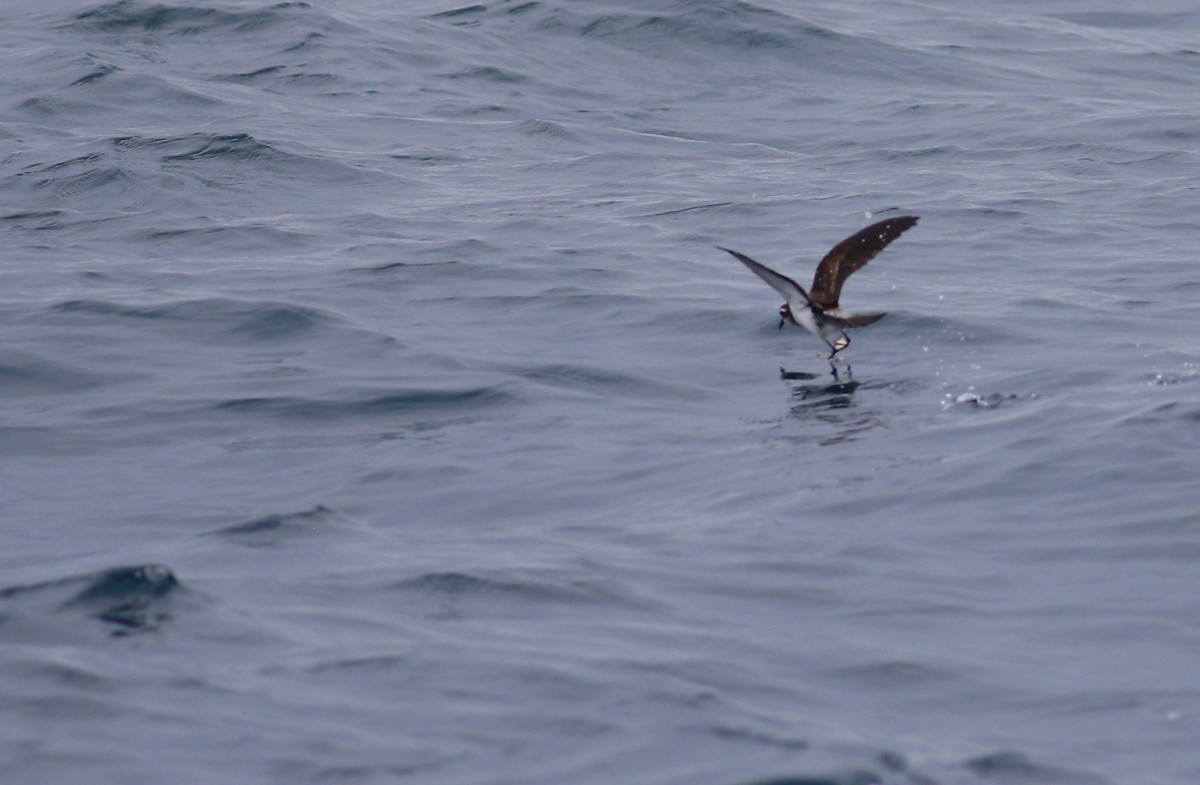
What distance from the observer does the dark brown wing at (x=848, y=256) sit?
10.9m

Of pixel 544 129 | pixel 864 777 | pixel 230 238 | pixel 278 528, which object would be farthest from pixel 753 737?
pixel 544 129

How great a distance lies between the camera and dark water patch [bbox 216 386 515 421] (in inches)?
410

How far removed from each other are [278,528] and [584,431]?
2379 mm

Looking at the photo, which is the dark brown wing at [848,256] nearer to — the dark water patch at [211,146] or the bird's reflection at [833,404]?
the bird's reflection at [833,404]

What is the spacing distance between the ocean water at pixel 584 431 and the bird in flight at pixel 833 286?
341mm

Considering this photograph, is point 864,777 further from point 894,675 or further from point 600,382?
point 600,382

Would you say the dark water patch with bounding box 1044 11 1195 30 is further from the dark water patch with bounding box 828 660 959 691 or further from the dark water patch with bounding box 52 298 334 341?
the dark water patch with bounding box 828 660 959 691

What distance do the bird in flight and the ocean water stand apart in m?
0.34

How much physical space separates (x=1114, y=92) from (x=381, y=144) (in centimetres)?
951

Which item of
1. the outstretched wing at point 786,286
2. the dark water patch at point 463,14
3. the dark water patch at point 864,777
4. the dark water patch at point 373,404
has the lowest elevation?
the dark water patch at point 373,404

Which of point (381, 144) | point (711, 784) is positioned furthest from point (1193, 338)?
point (381, 144)

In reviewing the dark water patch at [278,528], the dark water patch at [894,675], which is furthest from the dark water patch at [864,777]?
the dark water patch at [278,528]

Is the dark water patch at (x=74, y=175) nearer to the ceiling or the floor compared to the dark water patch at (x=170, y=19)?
nearer to the floor

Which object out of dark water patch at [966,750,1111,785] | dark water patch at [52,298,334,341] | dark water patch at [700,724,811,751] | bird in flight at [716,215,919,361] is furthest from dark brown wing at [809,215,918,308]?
dark water patch at [966,750,1111,785]
